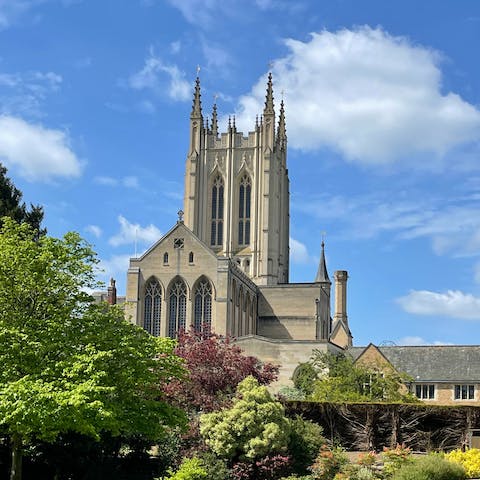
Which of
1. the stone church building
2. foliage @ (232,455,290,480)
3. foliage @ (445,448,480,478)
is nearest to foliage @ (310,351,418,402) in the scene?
the stone church building

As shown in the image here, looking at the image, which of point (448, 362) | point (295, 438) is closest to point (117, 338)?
point (295, 438)

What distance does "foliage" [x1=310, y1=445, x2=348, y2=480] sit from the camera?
3069 cm

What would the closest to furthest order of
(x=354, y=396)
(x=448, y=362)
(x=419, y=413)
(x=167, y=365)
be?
A: (x=167, y=365)
(x=419, y=413)
(x=354, y=396)
(x=448, y=362)

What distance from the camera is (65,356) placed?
88.8ft

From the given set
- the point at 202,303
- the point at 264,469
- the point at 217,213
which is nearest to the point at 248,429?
the point at 264,469

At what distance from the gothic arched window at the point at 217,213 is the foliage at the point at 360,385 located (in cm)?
3793

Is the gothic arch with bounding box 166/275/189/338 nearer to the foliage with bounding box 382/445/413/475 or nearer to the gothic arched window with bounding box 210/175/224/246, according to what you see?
the gothic arched window with bounding box 210/175/224/246

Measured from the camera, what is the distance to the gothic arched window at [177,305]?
7106cm

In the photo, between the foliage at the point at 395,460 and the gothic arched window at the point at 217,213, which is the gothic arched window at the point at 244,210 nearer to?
the gothic arched window at the point at 217,213

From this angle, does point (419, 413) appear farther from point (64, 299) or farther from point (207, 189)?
point (207, 189)

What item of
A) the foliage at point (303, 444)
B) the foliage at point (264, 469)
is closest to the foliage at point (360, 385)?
the foliage at point (303, 444)

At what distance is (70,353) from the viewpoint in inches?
1063

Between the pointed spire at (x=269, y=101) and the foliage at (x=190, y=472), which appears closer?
the foliage at (x=190, y=472)

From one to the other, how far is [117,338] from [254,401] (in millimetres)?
6607
